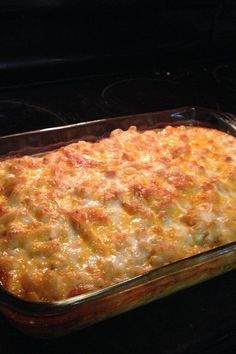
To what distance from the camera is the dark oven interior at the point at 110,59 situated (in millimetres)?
2006

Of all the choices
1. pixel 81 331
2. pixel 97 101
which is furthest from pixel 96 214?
pixel 97 101

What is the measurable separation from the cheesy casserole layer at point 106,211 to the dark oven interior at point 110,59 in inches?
19.6

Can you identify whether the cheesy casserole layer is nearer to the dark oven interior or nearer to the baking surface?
the baking surface

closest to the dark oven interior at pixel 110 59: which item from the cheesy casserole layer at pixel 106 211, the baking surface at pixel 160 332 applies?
the cheesy casserole layer at pixel 106 211

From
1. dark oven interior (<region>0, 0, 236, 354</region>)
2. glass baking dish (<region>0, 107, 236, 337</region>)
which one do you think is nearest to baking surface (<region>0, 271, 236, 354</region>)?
glass baking dish (<region>0, 107, 236, 337</region>)

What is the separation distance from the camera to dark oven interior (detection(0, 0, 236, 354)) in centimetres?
201

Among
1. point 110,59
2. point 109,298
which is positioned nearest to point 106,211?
point 109,298

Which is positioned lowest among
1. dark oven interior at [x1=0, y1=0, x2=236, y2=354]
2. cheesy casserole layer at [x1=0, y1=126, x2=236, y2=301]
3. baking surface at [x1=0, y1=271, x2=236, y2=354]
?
baking surface at [x1=0, y1=271, x2=236, y2=354]

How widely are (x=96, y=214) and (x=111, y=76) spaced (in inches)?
48.5

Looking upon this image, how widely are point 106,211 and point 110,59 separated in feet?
3.90

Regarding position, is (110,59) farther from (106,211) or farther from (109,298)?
(109,298)

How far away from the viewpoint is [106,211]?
4.30 ft

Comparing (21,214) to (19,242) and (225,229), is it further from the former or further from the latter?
(225,229)

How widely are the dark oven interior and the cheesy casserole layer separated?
1.63 ft
